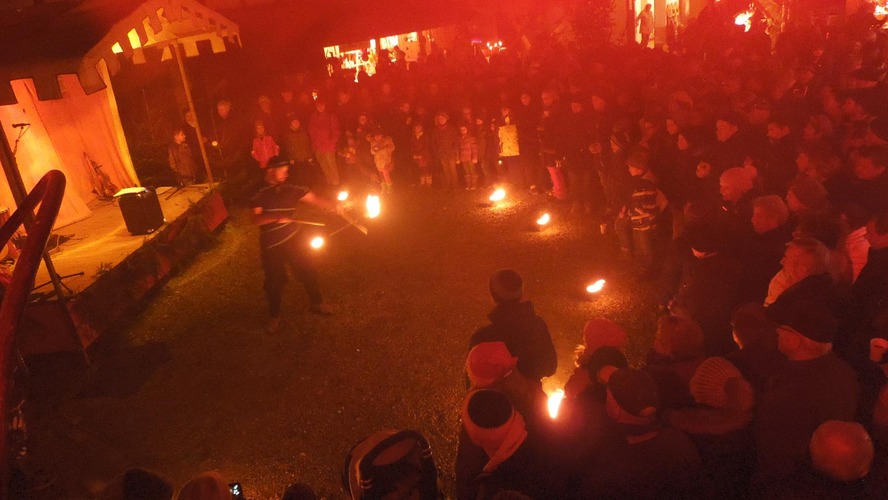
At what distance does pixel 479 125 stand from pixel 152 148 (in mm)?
8290

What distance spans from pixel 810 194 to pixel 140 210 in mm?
9477

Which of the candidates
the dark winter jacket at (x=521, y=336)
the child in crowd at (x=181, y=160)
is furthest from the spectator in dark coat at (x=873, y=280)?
the child in crowd at (x=181, y=160)

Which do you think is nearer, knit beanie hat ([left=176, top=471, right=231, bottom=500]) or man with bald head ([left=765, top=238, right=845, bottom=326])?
knit beanie hat ([left=176, top=471, right=231, bottom=500])

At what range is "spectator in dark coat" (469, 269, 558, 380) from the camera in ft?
13.8

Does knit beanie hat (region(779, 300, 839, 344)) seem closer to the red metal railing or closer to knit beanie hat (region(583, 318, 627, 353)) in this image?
knit beanie hat (region(583, 318, 627, 353))

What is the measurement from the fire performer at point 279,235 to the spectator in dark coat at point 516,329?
3.47 metres

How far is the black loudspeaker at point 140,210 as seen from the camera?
9562 mm

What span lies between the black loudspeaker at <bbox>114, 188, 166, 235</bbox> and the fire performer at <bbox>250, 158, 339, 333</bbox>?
382cm

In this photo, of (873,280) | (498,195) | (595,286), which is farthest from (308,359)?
(498,195)

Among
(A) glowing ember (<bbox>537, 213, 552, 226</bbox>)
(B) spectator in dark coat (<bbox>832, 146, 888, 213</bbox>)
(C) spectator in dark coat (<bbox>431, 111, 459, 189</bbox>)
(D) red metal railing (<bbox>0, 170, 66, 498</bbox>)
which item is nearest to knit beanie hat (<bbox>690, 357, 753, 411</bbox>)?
(D) red metal railing (<bbox>0, 170, 66, 498</bbox>)

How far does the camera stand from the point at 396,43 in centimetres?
2448

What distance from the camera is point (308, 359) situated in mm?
6656

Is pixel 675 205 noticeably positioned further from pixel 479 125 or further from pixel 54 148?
pixel 54 148

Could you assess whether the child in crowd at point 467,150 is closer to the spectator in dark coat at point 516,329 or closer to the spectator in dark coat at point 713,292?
the spectator in dark coat at point 713,292
